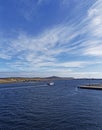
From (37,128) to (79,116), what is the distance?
1166 cm

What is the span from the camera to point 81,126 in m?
32.0

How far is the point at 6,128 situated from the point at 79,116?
609 inches

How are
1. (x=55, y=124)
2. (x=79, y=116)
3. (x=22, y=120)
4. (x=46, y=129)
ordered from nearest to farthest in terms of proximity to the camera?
(x=46, y=129)
(x=55, y=124)
(x=22, y=120)
(x=79, y=116)

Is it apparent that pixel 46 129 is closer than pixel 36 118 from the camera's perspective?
Yes

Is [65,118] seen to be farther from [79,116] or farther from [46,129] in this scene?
[46,129]

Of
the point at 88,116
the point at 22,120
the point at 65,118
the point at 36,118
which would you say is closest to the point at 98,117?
the point at 88,116

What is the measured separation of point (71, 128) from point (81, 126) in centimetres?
214

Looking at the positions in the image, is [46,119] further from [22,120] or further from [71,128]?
[71,128]

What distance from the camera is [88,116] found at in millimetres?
39531

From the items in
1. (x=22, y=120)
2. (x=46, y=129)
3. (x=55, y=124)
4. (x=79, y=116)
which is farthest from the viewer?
(x=79, y=116)

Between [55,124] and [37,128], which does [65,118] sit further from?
[37,128]

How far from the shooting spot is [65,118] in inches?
1475

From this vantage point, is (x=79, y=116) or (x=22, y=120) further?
(x=79, y=116)

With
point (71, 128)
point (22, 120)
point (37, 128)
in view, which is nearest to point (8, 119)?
point (22, 120)
